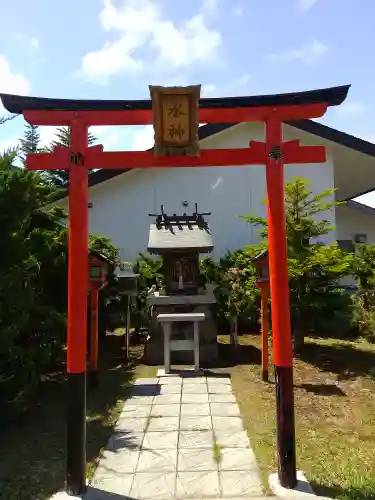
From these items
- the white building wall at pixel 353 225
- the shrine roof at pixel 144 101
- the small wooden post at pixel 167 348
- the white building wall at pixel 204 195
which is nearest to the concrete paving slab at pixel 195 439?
the small wooden post at pixel 167 348

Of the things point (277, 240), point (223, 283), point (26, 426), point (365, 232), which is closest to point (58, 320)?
point (26, 426)

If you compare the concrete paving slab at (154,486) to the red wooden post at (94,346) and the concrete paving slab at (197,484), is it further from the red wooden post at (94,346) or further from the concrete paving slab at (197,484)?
the red wooden post at (94,346)

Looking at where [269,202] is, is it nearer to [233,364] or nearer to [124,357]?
[233,364]

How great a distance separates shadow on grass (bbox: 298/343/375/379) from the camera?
8234 mm

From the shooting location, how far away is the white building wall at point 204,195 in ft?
47.4

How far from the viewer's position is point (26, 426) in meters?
5.92

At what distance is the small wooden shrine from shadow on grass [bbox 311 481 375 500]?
224 inches

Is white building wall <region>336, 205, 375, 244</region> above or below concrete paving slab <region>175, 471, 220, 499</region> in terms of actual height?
above

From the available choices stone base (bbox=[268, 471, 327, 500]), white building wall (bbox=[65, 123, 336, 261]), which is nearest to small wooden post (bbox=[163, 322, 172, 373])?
stone base (bbox=[268, 471, 327, 500])

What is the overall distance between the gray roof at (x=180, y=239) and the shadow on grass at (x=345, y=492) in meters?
6.07

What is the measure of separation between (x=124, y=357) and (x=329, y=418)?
5.63 meters

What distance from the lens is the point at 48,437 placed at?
220 inches

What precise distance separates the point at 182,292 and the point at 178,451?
523 centimetres

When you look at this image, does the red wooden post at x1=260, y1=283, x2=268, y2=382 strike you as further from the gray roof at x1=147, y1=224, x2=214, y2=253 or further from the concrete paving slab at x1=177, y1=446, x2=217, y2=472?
the concrete paving slab at x1=177, y1=446, x2=217, y2=472
